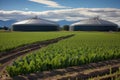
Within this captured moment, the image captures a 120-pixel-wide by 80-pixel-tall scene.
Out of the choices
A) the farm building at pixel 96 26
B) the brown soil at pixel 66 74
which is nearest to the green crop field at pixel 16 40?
the brown soil at pixel 66 74

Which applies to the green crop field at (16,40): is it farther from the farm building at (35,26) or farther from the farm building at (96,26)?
A: the farm building at (96,26)

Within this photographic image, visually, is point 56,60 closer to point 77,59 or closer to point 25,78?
point 77,59

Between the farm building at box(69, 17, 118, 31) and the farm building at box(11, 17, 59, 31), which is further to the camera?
the farm building at box(69, 17, 118, 31)

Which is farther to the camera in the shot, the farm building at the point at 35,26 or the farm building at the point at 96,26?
the farm building at the point at 96,26

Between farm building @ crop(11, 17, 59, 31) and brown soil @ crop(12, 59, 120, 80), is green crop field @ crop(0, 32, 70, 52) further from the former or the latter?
farm building @ crop(11, 17, 59, 31)

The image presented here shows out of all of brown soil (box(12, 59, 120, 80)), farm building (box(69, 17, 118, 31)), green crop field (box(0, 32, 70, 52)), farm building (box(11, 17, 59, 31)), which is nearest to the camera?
brown soil (box(12, 59, 120, 80))

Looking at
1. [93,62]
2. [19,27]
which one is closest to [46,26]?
[19,27]

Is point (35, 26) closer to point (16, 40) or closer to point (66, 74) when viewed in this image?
point (16, 40)

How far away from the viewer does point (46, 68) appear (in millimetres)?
17234

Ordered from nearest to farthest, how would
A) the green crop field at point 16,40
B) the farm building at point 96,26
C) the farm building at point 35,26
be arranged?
1. the green crop field at point 16,40
2. the farm building at point 35,26
3. the farm building at point 96,26

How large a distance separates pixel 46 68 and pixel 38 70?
70 cm

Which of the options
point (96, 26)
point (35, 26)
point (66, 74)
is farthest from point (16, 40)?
point (96, 26)

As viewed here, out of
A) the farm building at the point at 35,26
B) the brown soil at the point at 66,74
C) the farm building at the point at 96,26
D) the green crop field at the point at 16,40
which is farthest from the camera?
the farm building at the point at 96,26

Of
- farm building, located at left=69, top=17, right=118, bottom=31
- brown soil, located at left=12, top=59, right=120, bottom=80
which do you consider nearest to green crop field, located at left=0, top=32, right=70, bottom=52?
brown soil, located at left=12, top=59, right=120, bottom=80
